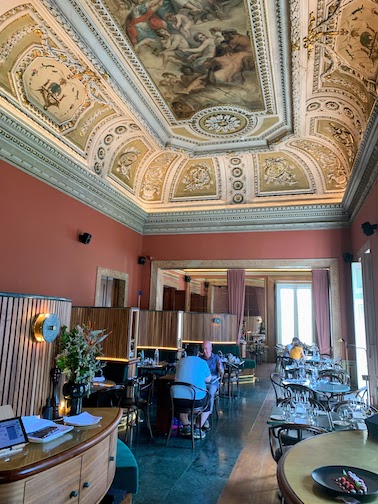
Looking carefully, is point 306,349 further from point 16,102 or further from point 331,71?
point 16,102

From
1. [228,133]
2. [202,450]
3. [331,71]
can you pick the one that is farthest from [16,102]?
[202,450]

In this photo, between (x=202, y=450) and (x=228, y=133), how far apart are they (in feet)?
20.9

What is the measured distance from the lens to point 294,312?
16656mm

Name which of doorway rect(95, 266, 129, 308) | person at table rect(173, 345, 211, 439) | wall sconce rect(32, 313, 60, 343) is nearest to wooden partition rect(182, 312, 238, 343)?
doorway rect(95, 266, 129, 308)

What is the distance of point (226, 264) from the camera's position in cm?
1018

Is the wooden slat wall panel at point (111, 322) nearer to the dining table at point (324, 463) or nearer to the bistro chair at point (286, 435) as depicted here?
the bistro chair at point (286, 435)

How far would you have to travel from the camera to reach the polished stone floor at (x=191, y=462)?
12.9 feet

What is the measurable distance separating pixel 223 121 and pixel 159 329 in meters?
5.42

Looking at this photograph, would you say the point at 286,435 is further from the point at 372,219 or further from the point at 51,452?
the point at 372,219

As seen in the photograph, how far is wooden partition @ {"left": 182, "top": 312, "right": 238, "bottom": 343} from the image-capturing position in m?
11.4

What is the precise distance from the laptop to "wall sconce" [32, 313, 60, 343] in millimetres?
1196

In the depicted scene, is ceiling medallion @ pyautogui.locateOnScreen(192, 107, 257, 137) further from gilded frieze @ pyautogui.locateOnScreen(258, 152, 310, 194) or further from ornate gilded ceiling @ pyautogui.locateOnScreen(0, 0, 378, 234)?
gilded frieze @ pyautogui.locateOnScreen(258, 152, 310, 194)

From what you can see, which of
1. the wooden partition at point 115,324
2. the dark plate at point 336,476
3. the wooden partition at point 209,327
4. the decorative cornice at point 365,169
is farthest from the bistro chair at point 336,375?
the dark plate at point 336,476

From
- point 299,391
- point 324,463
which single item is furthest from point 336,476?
point 299,391
